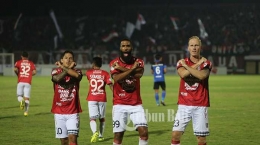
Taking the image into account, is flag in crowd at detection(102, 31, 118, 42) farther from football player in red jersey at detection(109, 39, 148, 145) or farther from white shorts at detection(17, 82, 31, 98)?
football player in red jersey at detection(109, 39, 148, 145)

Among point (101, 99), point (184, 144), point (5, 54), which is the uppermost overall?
point (5, 54)

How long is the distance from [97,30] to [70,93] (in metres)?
66.6

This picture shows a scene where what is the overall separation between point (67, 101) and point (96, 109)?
3.96m

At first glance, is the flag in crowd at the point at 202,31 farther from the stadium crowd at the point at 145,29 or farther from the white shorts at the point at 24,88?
the white shorts at the point at 24,88

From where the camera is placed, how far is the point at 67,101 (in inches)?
390

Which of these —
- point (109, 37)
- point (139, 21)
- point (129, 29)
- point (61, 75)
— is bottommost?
point (61, 75)

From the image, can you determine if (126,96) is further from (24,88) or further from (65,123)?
(24,88)

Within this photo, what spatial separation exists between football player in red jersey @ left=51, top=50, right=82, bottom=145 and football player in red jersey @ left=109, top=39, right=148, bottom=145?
73 cm

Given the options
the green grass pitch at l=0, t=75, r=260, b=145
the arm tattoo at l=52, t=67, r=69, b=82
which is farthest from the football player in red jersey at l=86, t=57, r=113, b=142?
the arm tattoo at l=52, t=67, r=69, b=82

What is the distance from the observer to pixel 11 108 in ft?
76.6

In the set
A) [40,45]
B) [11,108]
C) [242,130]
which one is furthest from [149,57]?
[242,130]

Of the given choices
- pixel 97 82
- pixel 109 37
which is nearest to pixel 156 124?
pixel 97 82

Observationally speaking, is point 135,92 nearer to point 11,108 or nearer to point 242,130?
point 242,130

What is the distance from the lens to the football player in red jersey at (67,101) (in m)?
9.72
